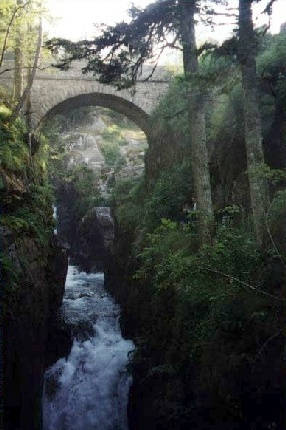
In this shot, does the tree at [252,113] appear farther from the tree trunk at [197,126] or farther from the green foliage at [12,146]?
the green foliage at [12,146]

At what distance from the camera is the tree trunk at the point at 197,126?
9.39 metres

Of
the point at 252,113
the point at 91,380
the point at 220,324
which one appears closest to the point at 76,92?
the point at 91,380

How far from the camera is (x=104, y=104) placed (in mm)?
23000

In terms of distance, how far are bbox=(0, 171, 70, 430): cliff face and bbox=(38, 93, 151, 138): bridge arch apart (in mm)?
10268

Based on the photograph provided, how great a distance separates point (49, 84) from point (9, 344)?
1659 centimetres

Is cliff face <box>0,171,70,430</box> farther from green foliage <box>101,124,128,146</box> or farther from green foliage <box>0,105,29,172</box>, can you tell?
green foliage <box>101,124,128,146</box>

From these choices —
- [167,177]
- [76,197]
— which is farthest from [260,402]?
[76,197]

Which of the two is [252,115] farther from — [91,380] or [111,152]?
[111,152]

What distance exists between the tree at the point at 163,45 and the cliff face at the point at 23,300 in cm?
343

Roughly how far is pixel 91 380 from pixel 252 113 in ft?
26.3

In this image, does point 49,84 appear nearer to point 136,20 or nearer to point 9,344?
point 136,20

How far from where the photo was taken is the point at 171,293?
9625 millimetres

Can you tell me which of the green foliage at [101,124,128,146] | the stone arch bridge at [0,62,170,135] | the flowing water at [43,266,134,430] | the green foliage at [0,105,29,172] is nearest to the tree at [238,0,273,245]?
the flowing water at [43,266,134,430]

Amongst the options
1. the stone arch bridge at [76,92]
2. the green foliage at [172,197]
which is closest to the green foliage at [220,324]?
the green foliage at [172,197]
